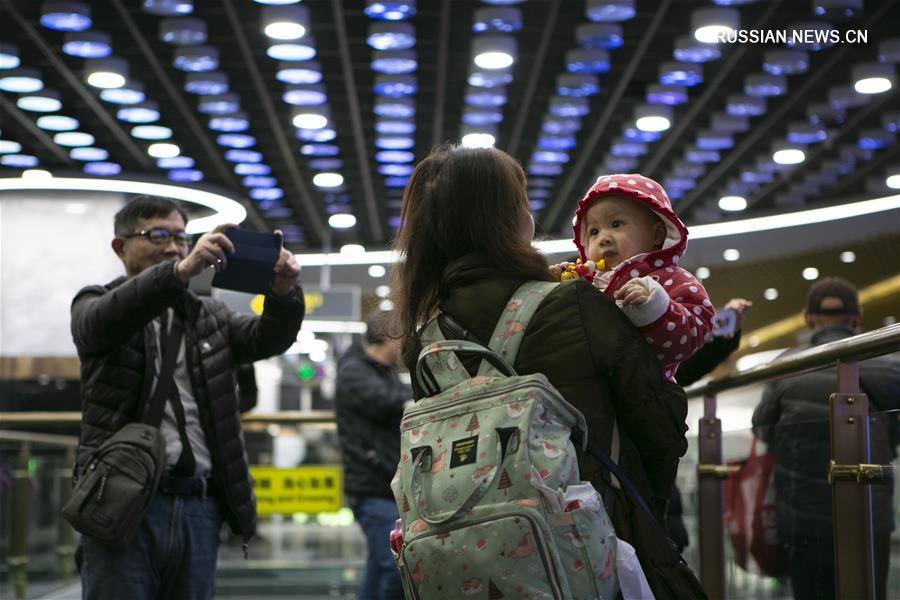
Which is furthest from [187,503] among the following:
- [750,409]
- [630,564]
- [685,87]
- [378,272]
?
[378,272]

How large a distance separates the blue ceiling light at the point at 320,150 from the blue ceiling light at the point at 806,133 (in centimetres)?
524

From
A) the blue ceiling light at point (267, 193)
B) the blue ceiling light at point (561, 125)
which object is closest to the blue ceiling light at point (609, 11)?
the blue ceiling light at point (561, 125)

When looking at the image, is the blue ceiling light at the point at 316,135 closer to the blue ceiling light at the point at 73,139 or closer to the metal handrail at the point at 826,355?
the blue ceiling light at the point at 73,139

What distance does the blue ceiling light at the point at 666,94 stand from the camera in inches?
477

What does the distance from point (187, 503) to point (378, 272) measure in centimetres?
2115

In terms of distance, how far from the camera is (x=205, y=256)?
3326 mm

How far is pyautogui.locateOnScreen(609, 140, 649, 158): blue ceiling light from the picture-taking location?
14.5 m

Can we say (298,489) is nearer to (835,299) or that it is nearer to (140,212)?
(835,299)

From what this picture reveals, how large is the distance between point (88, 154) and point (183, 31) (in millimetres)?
4989

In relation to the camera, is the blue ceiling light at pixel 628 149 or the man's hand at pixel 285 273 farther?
the blue ceiling light at pixel 628 149

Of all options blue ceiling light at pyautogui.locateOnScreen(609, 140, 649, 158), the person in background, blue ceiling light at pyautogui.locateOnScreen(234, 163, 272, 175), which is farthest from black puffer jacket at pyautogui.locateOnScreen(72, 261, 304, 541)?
blue ceiling light at pyautogui.locateOnScreen(234, 163, 272, 175)

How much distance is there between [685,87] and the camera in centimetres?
1212

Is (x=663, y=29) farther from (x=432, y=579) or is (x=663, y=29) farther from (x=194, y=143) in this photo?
(x=432, y=579)

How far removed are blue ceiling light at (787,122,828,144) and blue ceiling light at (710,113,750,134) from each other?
1.74 feet
